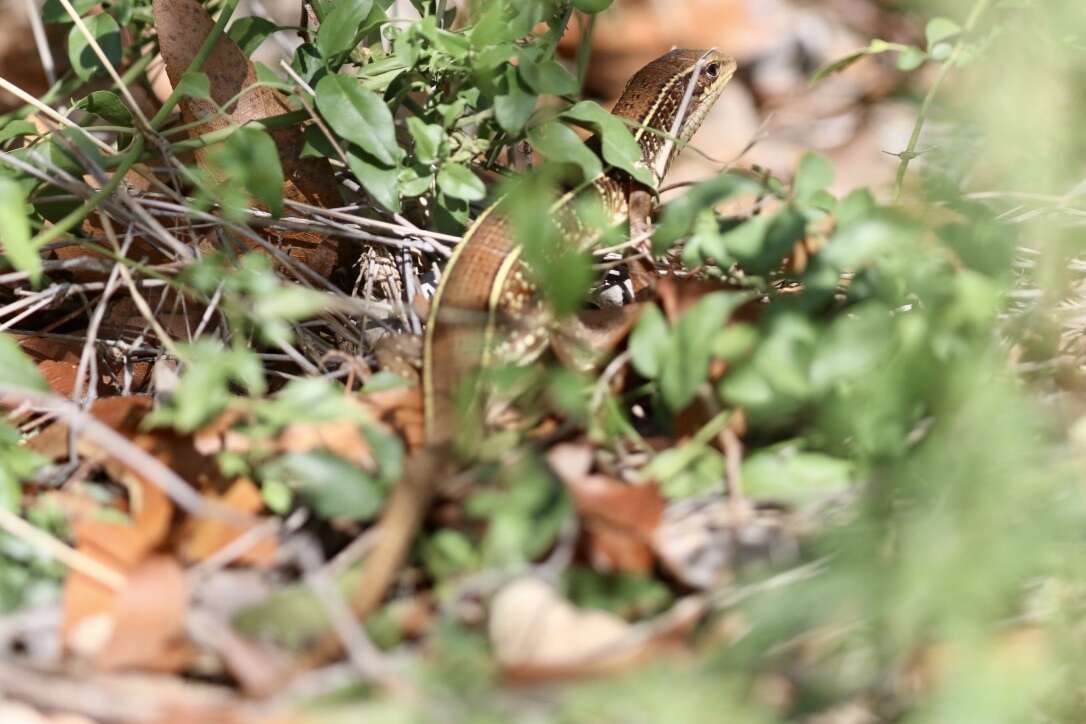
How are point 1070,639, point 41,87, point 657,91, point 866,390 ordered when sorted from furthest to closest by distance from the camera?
point 41,87 → point 657,91 → point 866,390 → point 1070,639

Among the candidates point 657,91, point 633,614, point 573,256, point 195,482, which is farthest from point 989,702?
point 657,91

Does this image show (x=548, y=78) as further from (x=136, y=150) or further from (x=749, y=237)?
(x=136, y=150)

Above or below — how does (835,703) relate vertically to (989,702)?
below

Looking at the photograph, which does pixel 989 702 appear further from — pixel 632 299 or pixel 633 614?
pixel 632 299

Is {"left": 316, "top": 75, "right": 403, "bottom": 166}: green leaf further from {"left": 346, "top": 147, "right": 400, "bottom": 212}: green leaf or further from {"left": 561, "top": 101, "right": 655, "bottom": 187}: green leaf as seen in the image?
{"left": 561, "top": 101, "right": 655, "bottom": 187}: green leaf

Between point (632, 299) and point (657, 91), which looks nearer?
point (632, 299)

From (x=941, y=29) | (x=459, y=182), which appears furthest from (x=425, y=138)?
(x=941, y=29)


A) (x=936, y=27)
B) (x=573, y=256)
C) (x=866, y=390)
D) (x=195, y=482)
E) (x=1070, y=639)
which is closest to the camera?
(x=573, y=256)
